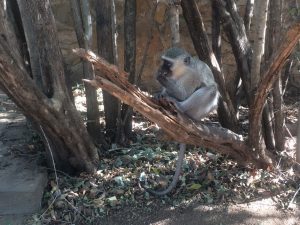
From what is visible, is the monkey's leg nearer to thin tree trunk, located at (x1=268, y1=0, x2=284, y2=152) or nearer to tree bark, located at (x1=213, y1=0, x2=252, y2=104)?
tree bark, located at (x1=213, y1=0, x2=252, y2=104)

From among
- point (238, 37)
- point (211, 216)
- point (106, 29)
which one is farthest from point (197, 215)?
point (106, 29)

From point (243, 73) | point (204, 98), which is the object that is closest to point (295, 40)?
point (204, 98)

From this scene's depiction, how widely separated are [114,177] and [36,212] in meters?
0.78

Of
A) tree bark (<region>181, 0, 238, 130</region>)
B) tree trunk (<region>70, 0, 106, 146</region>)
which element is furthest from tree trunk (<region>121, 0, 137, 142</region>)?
tree bark (<region>181, 0, 238, 130</region>)

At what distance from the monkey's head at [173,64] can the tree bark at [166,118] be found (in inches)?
22.1

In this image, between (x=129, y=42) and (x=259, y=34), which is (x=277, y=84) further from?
(x=129, y=42)

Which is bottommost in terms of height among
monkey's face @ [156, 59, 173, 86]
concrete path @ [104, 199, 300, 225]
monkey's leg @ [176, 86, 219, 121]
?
concrete path @ [104, 199, 300, 225]

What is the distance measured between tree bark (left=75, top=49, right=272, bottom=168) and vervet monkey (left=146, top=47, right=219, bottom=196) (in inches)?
7.6

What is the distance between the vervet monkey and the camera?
11.9 feet

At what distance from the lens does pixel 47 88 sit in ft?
12.1

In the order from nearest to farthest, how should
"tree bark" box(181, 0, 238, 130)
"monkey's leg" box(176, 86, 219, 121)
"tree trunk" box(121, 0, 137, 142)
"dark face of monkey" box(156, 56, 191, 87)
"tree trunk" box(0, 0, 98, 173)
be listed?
"tree trunk" box(0, 0, 98, 173)
"monkey's leg" box(176, 86, 219, 121)
"dark face of monkey" box(156, 56, 191, 87)
"tree bark" box(181, 0, 238, 130)
"tree trunk" box(121, 0, 137, 142)

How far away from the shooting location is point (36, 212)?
377cm

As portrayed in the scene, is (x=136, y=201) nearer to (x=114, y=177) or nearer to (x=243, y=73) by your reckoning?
(x=114, y=177)

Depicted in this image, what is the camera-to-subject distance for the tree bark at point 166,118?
290cm
